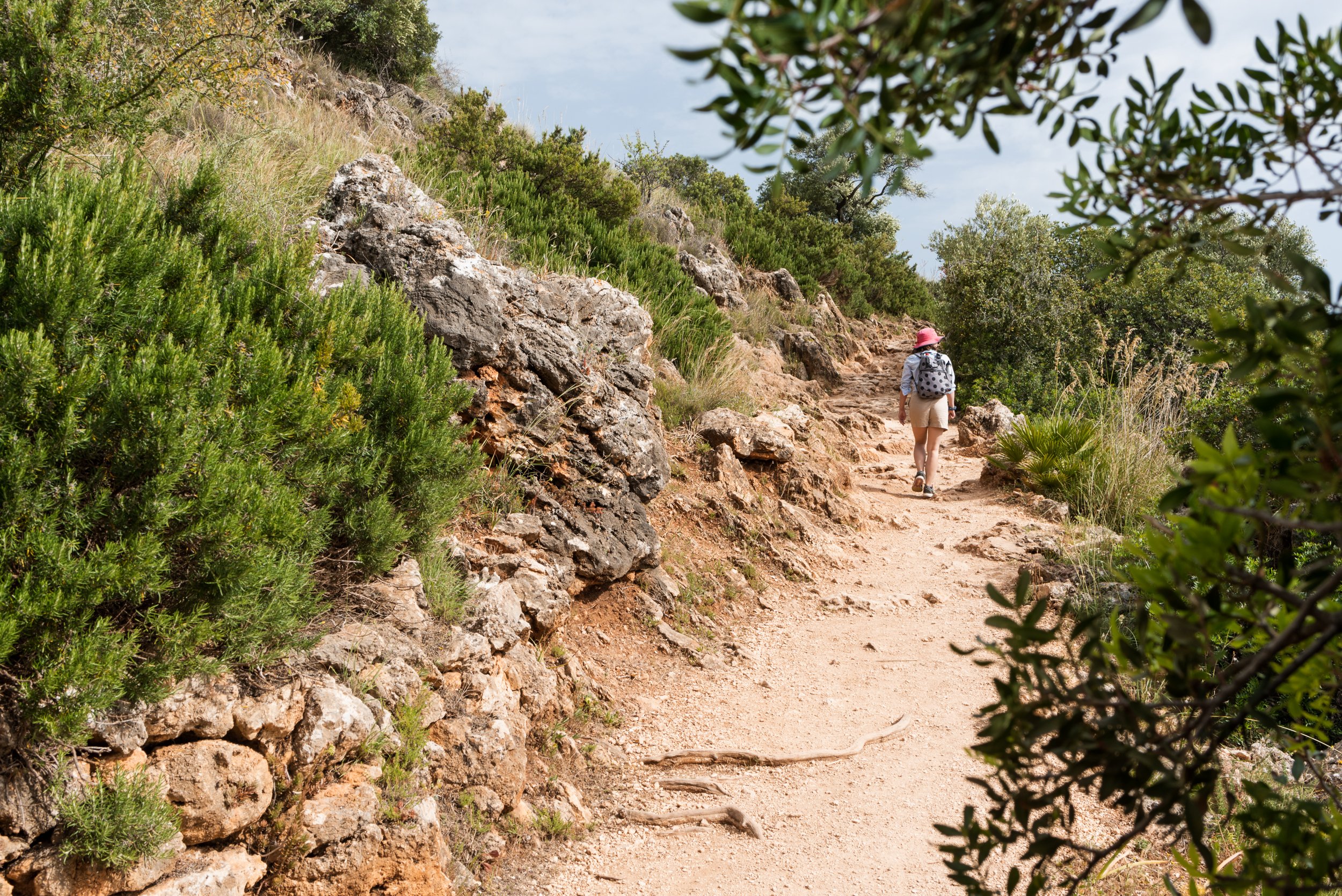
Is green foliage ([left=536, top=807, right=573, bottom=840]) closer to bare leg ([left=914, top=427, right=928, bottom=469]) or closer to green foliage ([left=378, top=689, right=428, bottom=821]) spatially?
green foliage ([left=378, top=689, right=428, bottom=821])

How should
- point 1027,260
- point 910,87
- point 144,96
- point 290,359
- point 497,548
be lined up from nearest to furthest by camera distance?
point 910,87 < point 290,359 < point 144,96 < point 497,548 < point 1027,260

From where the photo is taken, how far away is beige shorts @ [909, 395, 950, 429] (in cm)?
915

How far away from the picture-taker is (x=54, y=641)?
246 cm

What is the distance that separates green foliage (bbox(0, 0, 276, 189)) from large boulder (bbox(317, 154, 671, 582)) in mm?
1216

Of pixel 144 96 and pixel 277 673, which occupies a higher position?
pixel 144 96

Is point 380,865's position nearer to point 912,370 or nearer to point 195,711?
point 195,711

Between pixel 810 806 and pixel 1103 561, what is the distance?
12.6 ft

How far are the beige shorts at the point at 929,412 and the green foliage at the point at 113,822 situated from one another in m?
8.21

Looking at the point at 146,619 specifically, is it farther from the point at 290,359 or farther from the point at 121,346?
the point at 290,359

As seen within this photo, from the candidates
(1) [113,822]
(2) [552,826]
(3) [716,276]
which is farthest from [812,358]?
(1) [113,822]

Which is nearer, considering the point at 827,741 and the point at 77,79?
the point at 77,79

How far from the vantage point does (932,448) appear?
9.37 m

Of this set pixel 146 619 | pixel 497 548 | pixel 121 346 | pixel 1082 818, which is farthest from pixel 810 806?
pixel 121 346

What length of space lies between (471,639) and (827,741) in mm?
2154
